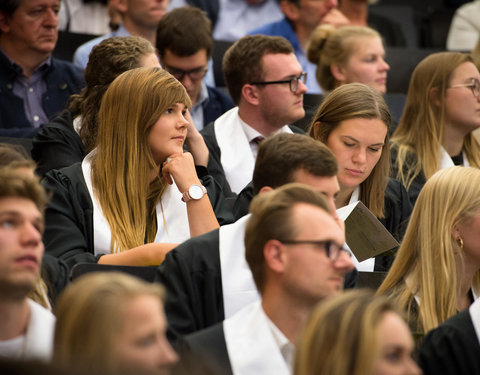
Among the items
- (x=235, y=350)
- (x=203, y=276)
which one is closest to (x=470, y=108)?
(x=203, y=276)

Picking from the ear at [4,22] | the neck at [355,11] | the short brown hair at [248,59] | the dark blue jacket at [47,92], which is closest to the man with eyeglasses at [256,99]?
the short brown hair at [248,59]

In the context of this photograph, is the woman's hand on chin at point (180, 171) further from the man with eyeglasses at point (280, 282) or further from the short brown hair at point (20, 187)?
the short brown hair at point (20, 187)

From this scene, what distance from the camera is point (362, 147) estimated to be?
4047mm

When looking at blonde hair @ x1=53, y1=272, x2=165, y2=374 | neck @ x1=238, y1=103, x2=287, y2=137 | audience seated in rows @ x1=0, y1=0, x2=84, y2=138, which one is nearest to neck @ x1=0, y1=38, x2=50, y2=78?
audience seated in rows @ x1=0, y1=0, x2=84, y2=138

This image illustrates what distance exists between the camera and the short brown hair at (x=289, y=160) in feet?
10.4

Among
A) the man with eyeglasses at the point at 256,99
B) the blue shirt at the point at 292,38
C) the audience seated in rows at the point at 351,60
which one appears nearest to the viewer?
the man with eyeglasses at the point at 256,99

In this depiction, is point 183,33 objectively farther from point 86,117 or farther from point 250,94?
point 86,117

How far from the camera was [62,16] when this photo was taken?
6.53 meters

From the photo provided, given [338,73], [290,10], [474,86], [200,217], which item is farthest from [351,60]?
[200,217]

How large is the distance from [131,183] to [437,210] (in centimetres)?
119

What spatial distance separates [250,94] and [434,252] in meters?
1.90

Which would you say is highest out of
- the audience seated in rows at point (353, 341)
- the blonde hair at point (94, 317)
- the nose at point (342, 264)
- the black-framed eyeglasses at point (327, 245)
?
the blonde hair at point (94, 317)

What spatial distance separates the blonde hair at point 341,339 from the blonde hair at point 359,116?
82.2 inches

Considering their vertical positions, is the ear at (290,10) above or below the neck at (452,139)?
above
